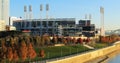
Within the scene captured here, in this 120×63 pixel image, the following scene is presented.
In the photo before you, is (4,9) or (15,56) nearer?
(15,56)

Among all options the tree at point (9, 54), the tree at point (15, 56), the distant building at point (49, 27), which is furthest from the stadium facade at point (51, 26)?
the tree at point (9, 54)

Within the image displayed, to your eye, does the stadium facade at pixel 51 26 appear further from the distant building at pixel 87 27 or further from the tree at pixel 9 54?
the tree at pixel 9 54

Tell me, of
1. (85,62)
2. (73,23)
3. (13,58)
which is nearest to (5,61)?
(13,58)

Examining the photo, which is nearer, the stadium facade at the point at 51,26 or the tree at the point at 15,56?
the tree at the point at 15,56

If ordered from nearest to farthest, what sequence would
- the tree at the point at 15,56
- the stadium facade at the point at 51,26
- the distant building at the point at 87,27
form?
the tree at the point at 15,56 → the stadium facade at the point at 51,26 → the distant building at the point at 87,27

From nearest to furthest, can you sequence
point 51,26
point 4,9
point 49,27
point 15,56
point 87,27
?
point 15,56, point 49,27, point 51,26, point 87,27, point 4,9

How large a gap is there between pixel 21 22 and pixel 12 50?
117 meters

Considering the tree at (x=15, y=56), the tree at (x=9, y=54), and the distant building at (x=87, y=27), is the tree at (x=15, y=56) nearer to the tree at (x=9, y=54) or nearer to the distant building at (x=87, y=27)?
the tree at (x=9, y=54)

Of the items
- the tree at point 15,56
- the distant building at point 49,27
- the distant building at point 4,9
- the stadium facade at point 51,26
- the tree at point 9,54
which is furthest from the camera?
the distant building at point 4,9

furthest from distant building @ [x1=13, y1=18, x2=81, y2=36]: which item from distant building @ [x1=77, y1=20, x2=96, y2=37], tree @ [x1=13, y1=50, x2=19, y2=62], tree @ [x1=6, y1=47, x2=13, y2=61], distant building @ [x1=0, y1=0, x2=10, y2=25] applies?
tree @ [x1=6, y1=47, x2=13, y2=61]

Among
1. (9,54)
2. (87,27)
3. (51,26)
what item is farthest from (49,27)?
(9,54)

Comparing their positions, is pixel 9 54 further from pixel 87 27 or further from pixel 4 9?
pixel 4 9

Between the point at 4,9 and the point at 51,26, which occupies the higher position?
the point at 4,9

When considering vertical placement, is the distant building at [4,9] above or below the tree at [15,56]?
above
